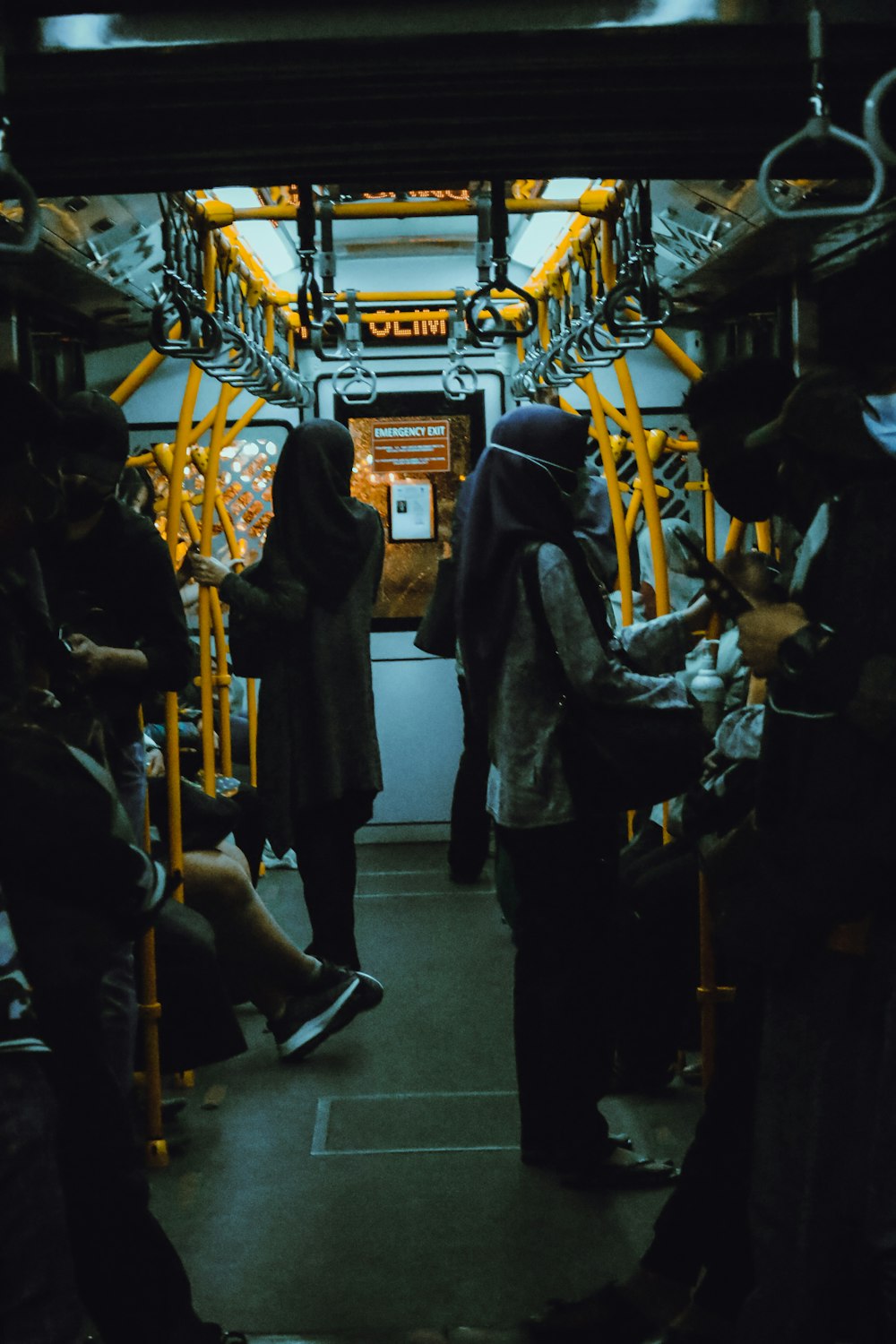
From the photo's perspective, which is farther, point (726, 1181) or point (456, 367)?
point (456, 367)

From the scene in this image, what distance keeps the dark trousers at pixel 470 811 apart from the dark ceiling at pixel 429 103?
3.80 metres

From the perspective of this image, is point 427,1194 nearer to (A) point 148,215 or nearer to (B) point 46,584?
(B) point 46,584

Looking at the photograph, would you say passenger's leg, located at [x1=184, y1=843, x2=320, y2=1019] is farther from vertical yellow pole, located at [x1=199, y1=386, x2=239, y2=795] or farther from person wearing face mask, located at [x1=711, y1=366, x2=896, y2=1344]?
person wearing face mask, located at [x1=711, y1=366, x2=896, y2=1344]

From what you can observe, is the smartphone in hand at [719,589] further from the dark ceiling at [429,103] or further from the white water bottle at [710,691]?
the white water bottle at [710,691]

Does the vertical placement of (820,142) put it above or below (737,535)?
above

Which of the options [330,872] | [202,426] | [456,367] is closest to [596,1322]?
[330,872]

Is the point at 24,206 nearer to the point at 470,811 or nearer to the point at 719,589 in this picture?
the point at 719,589

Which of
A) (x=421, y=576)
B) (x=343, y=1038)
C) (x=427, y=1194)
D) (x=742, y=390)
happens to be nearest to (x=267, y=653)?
(x=343, y=1038)

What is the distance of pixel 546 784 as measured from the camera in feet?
9.66

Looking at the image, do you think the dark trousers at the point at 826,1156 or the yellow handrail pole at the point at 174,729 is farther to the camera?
the yellow handrail pole at the point at 174,729

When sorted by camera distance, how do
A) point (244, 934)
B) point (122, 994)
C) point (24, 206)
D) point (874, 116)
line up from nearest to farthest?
point (874, 116), point (24, 206), point (122, 994), point (244, 934)

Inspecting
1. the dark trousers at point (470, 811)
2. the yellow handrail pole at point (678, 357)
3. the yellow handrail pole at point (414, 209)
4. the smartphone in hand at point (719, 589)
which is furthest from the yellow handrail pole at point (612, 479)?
the smartphone in hand at point (719, 589)

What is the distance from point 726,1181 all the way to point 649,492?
2008mm

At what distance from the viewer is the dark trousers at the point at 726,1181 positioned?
6.91ft
